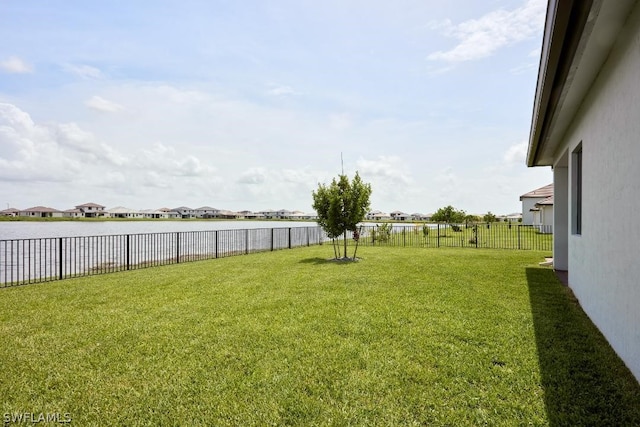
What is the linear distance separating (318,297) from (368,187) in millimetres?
6953

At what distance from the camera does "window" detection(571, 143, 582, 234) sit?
649 centimetres

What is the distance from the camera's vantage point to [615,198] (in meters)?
3.58

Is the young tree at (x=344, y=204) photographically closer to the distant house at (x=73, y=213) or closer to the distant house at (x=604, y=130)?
the distant house at (x=604, y=130)

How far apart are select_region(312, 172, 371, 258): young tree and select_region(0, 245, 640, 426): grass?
18.6 feet

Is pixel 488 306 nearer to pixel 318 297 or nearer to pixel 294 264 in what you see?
pixel 318 297

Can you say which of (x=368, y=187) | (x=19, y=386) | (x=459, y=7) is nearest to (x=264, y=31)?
(x=459, y=7)

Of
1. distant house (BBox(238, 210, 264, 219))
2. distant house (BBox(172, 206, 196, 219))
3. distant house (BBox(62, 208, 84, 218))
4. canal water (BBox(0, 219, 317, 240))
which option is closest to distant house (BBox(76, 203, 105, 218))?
distant house (BBox(62, 208, 84, 218))

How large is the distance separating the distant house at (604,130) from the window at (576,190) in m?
0.92

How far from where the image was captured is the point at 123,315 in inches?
206

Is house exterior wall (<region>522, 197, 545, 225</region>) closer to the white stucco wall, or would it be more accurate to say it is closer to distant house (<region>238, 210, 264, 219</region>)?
the white stucco wall

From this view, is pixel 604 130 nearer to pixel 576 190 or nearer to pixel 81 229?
pixel 576 190

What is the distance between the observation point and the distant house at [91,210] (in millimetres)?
76312

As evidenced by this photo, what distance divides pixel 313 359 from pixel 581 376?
2.42 m

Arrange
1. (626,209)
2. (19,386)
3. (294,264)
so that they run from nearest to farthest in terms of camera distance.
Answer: (19,386) → (626,209) → (294,264)
